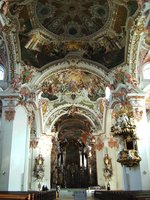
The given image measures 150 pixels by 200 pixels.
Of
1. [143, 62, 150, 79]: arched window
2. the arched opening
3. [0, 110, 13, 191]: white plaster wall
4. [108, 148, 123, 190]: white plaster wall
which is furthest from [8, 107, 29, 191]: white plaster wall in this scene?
the arched opening

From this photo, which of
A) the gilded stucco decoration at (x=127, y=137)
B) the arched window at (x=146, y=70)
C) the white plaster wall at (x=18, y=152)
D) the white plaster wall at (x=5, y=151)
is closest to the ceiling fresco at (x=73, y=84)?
the arched window at (x=146, y=70)

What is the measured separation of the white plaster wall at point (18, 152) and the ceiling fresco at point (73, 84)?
3.71m

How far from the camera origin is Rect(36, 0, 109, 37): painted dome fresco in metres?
13.2

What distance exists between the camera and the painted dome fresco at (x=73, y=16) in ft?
43.2

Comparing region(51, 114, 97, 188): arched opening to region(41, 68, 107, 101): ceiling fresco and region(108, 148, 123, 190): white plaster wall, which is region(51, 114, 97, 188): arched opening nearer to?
region(108, 148, 123, 190): white plaster wall

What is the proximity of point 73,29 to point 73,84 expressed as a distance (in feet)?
18.3

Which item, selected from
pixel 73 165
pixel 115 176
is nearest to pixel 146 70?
pixel 115 176

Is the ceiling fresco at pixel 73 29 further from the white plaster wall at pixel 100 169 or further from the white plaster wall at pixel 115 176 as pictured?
the white plaster wall at pixel 100 169

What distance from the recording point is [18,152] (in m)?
13.6

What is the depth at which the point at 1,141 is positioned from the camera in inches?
524

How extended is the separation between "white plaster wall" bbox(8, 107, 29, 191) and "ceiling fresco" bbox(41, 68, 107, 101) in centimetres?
371

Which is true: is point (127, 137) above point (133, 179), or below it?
above

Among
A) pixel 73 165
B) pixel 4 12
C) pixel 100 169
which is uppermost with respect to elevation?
pixel 4 12

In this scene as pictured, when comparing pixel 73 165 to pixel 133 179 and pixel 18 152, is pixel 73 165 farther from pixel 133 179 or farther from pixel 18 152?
pixel 133 179
